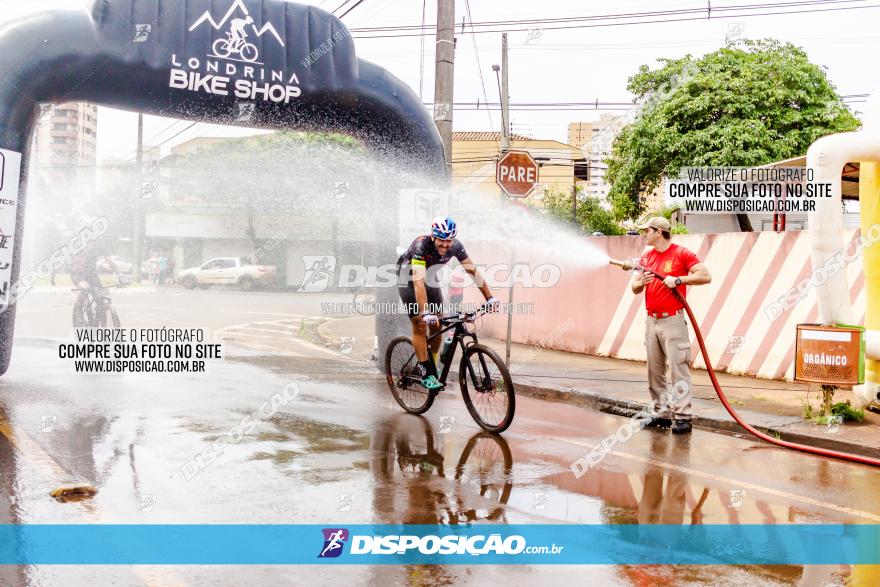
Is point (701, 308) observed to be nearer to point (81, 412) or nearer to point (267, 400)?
point (267, 400)

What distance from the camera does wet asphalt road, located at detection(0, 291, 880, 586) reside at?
14.8 feet

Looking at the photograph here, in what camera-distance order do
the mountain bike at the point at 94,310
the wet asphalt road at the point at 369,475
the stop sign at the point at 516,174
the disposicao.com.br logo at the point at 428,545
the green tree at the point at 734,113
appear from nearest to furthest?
the wet asphalt road at the point at 369,475 < the disposicao.com.br logo at the point at 428,545 < the stop sign at the point at 516,174 < the mountain bike at the point at 94,310 < the green tree at the point at 734,113

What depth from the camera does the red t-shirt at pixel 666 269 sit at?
8.29 m

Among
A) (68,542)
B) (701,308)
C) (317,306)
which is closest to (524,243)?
(701,308)

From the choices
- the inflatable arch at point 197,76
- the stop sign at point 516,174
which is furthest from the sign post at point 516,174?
the inflatable arch at point 197,76

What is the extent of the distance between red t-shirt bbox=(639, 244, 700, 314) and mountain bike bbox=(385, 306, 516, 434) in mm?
1724

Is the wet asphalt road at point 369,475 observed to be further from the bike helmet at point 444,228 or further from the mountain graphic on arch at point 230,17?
the mountain graphic on arch at point 230,17

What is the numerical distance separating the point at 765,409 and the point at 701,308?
3.47 metres

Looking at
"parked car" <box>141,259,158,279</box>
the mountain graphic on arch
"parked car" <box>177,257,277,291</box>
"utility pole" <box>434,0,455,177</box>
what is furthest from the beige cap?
"parked car" <box>141,259,158,279</box>

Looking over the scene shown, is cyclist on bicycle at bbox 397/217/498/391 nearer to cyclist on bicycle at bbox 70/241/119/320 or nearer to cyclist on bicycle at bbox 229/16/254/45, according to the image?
cyclist on bicycle at bbox 229/16/254/45

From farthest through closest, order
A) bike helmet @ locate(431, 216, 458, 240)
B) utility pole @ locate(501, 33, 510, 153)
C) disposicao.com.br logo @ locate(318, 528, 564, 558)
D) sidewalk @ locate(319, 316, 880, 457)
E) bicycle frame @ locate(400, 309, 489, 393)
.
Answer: utility pole @ locate(501, 33, 510, 153) < bike helmet @ locate(431, 216, 458, 240) < bicycle frame @ locate(400, 309, 489, 393) < sidewalk @ locate(319, 316, 880, 457) < disposicao.com.br logo @ locate(318, 528, 564, 558)

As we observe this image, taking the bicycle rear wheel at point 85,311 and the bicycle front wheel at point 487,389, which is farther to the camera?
the bicycle rear wheel at point 85,311

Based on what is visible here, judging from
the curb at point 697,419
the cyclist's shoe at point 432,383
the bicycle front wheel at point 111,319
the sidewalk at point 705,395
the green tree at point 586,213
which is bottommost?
the curb at point 697,419

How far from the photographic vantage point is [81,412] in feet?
27.8
